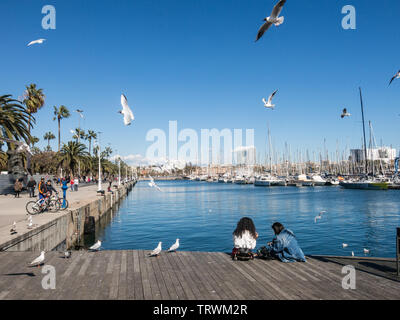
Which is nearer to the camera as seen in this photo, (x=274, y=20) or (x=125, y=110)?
(x=274, y=20)

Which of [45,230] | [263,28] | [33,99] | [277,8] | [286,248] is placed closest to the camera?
[286,248]

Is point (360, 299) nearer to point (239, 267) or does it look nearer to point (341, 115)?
point (239, 267)

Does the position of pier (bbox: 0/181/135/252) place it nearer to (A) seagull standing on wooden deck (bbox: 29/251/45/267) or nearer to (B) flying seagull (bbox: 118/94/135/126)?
(A) seagull standing on wooden deck (bbox: 29/251/45/267)

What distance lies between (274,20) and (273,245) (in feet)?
27.7

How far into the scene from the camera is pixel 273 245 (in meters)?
9.01

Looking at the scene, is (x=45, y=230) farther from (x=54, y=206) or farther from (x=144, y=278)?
(x=144, y=278)

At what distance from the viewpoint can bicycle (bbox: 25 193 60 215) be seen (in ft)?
58.0

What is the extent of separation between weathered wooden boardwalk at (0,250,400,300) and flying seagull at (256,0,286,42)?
331 inches

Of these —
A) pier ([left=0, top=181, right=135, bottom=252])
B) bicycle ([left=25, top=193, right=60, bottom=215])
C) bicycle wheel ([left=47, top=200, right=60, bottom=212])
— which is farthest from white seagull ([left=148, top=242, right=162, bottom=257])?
bicycle wheel ([left=47, top=200, right=60, bottom=212])

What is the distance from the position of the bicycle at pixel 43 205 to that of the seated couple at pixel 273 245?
42.5ft

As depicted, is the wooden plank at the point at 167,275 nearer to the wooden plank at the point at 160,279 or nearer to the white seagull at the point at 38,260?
the wooden plank at the point at 160,279

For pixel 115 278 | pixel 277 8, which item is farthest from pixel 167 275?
pixel 277 8

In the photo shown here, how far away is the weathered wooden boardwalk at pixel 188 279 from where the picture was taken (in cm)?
618
